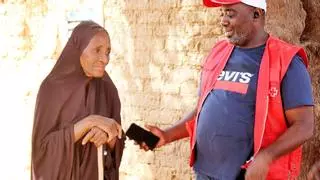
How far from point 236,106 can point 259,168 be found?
41 cm

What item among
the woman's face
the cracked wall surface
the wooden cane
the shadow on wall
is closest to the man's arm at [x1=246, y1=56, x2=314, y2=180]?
the wooden cane

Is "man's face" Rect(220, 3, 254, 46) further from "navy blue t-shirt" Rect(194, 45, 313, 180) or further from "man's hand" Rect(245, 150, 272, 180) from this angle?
"man's hand" Rect(245, 150, 272, 180)

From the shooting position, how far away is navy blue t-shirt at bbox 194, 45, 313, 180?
3.25 metres

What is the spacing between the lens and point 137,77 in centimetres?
529

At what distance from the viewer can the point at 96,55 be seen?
3.63 meters

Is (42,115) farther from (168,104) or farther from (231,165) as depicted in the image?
(168,104)

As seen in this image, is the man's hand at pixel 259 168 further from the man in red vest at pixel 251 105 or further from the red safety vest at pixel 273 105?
the red safety vest at pixel 273 105

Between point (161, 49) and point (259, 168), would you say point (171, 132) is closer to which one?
point (259, 168)

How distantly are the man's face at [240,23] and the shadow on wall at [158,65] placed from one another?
4.21ft

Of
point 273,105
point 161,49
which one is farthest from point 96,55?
point 161,49

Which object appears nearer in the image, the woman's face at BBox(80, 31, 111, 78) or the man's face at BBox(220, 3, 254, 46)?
the man's face at BBox(220, 3, 254, 46)

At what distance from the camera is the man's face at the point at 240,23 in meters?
3.42

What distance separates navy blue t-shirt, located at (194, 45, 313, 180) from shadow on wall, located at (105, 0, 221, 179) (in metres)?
1.35

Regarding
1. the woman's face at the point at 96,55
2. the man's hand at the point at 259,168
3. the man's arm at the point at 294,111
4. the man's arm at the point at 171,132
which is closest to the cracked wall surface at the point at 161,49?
the man's arm at the point at 171,132
